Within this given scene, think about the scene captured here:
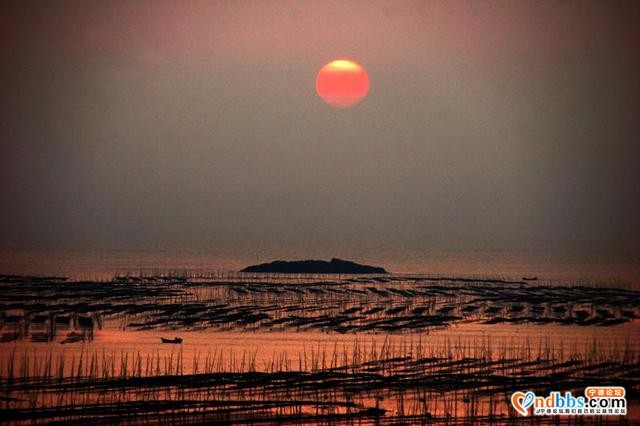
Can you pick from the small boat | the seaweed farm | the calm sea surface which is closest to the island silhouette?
the calm sea surface

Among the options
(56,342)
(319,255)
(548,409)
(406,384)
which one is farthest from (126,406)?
(319,255)

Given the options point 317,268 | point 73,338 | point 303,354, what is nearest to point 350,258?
point 317,268

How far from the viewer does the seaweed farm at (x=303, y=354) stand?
33.0 ft

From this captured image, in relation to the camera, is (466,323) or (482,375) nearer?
(482,375)

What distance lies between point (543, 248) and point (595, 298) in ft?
141

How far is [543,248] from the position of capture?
64812 mm

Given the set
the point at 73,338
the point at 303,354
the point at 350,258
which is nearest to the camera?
the point at 303,354

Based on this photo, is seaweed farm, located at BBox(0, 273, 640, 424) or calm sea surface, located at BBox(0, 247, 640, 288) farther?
calm sea surface, located at BBox(0, 247, 640, 288)

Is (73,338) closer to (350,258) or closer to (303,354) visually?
(303,354)

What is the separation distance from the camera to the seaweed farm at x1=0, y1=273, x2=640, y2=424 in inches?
396

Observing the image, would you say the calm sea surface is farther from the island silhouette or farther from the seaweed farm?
the seaweed farm

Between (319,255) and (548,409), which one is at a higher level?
(319,255)

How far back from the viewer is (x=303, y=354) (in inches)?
555

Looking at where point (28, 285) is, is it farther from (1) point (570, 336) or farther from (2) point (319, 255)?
(2) point (319, 255)
